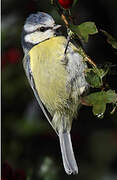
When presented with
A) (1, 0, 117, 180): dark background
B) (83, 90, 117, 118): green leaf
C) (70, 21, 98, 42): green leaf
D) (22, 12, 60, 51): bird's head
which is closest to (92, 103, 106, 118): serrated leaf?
(83, 90, 117, 118): green leaf

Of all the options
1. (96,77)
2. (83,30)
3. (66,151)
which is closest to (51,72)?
(66,151)

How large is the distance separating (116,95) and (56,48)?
72 cm

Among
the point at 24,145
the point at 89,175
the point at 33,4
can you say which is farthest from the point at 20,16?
the point at 89,175

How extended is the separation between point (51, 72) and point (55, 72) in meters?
0.03

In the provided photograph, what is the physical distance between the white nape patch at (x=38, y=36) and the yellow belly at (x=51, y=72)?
2cm

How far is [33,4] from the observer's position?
3004 mm

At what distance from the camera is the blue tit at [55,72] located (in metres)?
2.26

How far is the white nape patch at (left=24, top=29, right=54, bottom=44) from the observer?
91.5 inches

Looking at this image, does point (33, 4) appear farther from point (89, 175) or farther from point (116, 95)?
point (116, 95)

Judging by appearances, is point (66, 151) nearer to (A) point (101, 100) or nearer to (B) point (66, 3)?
(A) point (101, 100)

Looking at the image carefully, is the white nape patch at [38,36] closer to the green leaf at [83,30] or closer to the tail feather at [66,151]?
the tail feather at [66,151]

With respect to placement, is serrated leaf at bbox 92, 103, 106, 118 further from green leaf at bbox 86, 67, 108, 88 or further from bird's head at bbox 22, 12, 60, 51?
bird's head at bbox 22, 12, 60, 51

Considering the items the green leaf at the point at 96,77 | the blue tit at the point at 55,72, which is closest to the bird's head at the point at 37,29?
the blue tit at the point at 55,72

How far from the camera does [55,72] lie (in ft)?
7.47
